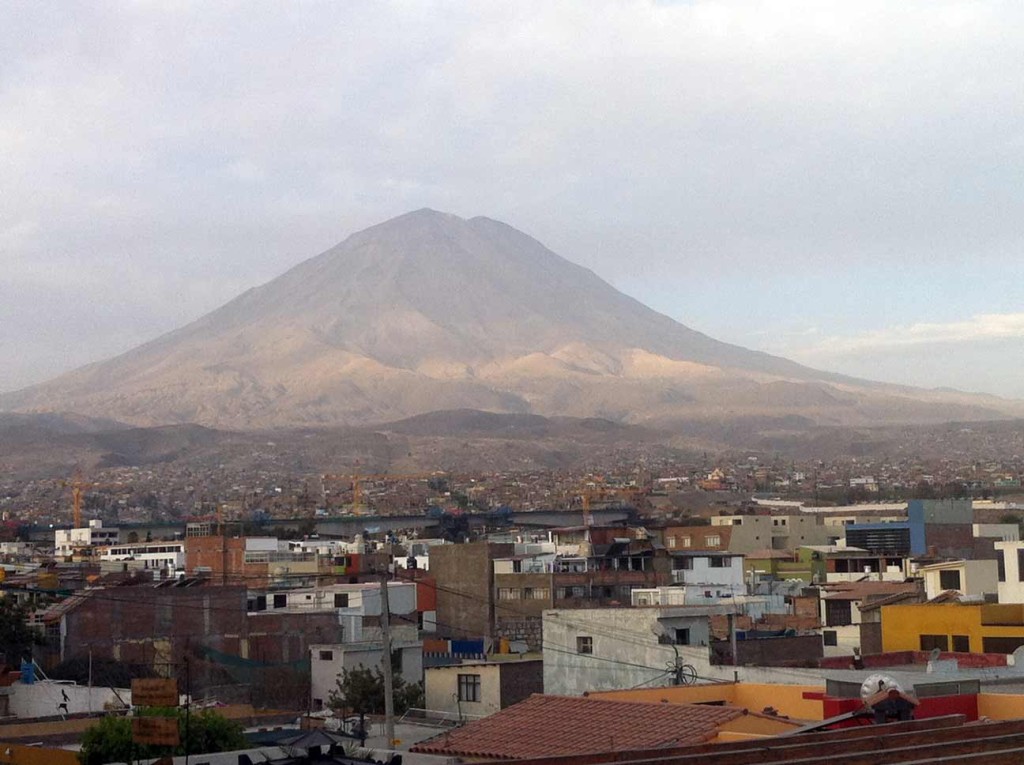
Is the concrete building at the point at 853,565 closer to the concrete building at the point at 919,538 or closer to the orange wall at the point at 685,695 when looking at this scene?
the concrete building at the point at 919,538

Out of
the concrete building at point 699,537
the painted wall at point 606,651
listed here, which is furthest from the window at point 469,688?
the concrete building at point 699,537

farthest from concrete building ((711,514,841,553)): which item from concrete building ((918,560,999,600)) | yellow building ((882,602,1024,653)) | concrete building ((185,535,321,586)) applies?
yellow building ((882,602,1024,653))

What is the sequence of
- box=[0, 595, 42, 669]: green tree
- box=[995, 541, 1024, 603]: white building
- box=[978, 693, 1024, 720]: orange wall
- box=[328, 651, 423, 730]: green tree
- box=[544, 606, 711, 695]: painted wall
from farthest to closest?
box=[0, 595, 42, 669]: green tree, box=[995, 541, 1024, 603]: white building, box=[328, 651, 423, 730]: green tree, box=[544, 606, 711, 695]: painted wall, box=[978, 693, 1024, 720]: orange wall

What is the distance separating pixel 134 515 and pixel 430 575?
116m

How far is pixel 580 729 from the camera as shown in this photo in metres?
18.1

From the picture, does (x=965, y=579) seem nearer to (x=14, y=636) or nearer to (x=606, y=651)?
(x=606, y=651)

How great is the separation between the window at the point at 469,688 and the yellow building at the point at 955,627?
822cm

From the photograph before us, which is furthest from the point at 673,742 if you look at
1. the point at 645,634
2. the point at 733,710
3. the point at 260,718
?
the point at 260,718

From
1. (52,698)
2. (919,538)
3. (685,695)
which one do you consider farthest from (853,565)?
(685,695)

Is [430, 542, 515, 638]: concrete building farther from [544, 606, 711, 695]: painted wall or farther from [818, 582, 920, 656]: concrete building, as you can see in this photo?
[544, 606, 711, 695]: painted wall

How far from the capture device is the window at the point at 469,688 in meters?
32.1

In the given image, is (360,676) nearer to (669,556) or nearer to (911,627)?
(911,627)

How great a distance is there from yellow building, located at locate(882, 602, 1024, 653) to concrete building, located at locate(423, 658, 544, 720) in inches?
281

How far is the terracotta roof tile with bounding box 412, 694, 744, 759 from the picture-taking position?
16.9 m
